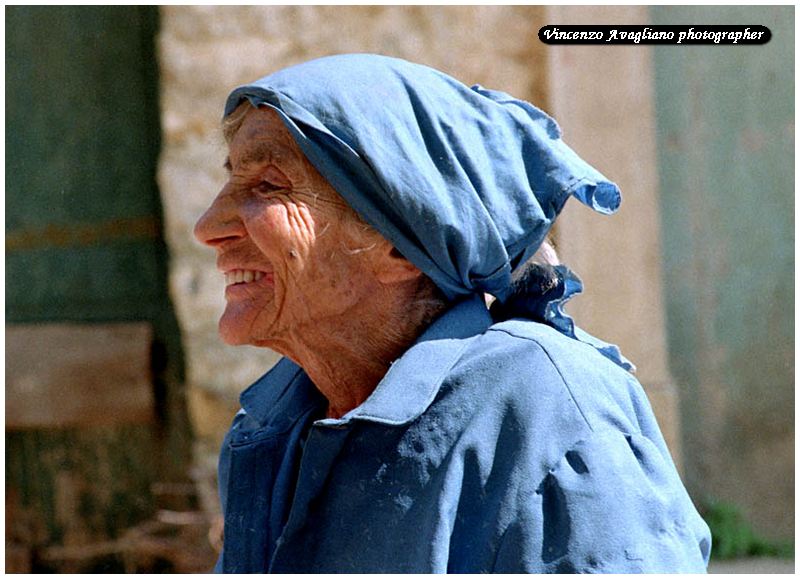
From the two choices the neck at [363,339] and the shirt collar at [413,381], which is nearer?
the shirt collar at [413,381]

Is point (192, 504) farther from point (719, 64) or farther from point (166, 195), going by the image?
point (719, 64)

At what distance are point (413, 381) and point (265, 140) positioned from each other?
0.48 m

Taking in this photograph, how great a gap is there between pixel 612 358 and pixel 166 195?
9.28ft

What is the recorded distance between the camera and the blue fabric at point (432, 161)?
182cm

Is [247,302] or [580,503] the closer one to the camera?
[580,503]

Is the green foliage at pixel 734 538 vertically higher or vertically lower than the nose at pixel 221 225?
lower

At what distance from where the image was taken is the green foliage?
4.88 metres

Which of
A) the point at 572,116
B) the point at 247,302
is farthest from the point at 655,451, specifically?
the point at 572,116

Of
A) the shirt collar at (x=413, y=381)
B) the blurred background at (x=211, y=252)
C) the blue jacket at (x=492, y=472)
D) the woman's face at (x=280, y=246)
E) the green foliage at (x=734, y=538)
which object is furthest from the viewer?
the green foliage at (x=734, y=538)

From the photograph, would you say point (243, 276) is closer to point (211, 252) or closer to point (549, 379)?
point (549, 379)

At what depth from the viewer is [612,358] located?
1.98 m

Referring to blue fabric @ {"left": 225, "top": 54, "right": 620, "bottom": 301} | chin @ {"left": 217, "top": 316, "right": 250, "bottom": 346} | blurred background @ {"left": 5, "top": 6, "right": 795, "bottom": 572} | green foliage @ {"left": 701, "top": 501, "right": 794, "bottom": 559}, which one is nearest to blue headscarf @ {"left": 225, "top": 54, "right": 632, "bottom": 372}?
blue fabric @ {"left": 225, "top": 54, "right": 620, "bottom": 301}

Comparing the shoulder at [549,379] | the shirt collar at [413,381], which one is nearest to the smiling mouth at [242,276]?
the shirt collar at [413,381]

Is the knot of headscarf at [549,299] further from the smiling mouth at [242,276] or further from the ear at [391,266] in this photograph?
the smiling mouth at [242,276]
